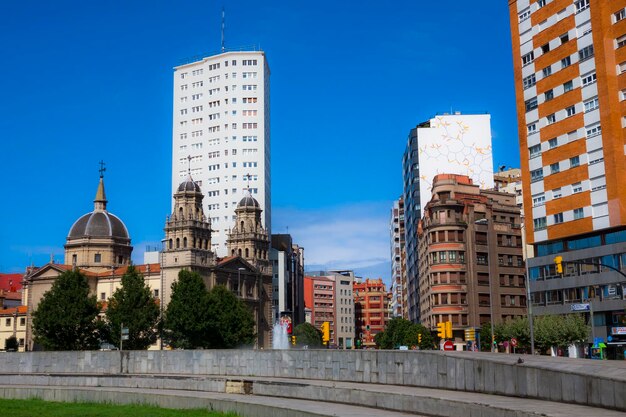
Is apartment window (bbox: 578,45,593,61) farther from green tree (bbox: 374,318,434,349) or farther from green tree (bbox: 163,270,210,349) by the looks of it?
green tree (bbox: 163,270,210,349)

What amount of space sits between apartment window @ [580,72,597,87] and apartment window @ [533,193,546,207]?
10453 mm

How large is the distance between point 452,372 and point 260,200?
14190 centimetres

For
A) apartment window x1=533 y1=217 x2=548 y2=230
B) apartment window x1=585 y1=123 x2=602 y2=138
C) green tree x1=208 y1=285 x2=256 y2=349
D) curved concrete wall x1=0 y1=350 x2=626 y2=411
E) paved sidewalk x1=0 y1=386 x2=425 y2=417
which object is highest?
apartment window x1=585 y1=123 x2=602 y2=138

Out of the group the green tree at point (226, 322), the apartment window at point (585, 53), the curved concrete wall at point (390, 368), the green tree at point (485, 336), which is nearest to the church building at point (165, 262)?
the green tree at point (226, 322)

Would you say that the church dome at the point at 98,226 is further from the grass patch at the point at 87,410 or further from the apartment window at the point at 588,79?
the grass patch at the point at 87,410

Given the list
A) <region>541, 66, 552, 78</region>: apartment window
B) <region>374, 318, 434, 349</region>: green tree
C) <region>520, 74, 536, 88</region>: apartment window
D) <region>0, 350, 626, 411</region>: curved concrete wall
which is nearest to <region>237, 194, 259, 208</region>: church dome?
<region>374, 318, 434, 349</region>: green tree

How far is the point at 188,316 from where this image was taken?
300 feet

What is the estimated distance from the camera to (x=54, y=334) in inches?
3474

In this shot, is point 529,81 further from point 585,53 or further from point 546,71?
point 585,53

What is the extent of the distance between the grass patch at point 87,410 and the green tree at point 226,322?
62745 millimetres

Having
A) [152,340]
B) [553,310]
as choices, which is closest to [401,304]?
[152,340]

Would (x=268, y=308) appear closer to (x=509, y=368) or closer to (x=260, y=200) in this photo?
(x=260, y=200)

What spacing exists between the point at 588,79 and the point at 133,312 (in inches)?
2197

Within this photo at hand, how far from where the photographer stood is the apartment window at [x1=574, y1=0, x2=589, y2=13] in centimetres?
6222
